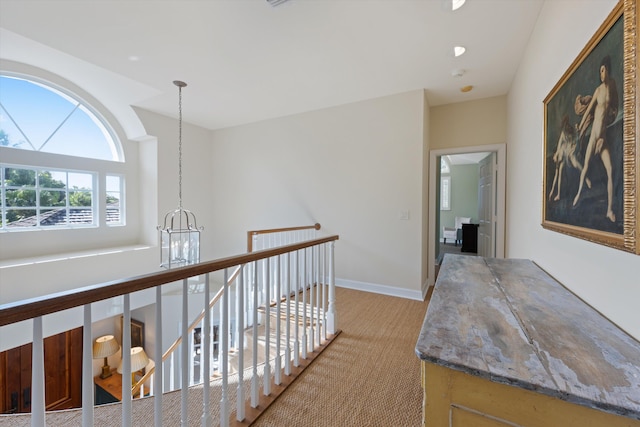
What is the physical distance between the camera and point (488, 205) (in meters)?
3.84

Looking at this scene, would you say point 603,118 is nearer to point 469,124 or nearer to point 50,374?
point 469,124

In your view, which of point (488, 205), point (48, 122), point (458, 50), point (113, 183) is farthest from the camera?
point (113, 183)

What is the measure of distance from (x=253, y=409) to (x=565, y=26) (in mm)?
2791

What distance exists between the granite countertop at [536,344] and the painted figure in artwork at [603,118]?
401mm

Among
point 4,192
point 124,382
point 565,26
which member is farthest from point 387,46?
point 4,192

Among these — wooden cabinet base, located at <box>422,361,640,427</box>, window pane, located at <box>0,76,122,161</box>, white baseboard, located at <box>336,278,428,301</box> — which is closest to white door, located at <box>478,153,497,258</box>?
white baseboard, located at <box>336,278,428,301</box>

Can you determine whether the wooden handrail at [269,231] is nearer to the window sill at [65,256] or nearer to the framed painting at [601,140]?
the window sill at [65,256]

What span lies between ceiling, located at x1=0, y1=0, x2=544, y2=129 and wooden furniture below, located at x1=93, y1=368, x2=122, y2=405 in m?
4.84

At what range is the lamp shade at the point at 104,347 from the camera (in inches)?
164

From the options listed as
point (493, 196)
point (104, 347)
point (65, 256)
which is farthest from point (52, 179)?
point (493, 196)

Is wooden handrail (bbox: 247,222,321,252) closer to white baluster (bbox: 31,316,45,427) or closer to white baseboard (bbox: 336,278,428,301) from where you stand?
white baseboard (bbox: 336,278,428,301)

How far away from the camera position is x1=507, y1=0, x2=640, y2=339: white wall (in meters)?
0.89

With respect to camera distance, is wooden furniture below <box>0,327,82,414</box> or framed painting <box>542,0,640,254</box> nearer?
framed painting <box>542,0,640,254</box>

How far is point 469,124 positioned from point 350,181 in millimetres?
1823
